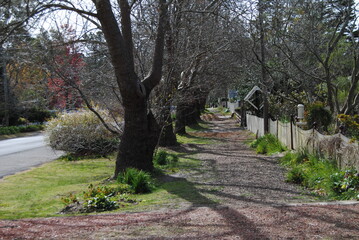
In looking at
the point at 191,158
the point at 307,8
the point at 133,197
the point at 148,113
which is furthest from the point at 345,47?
the point at 133,197

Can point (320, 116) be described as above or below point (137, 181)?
above

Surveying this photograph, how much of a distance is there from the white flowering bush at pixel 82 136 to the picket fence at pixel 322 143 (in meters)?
6.78

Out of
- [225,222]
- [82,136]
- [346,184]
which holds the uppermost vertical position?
[82,136]

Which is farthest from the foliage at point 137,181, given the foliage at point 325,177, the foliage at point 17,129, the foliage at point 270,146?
the foliage at point 17,129

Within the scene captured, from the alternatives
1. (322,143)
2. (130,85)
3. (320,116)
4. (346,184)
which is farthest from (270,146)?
(346,184)

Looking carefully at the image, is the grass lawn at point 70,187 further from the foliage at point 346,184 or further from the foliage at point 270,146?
the foliage at point 270,146

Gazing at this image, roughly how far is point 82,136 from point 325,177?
38.4 ft

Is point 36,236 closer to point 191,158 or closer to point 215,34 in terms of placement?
point 191,158

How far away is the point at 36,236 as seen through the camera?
5992 mm

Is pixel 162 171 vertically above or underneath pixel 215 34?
underneath

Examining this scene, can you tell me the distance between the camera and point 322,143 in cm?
1058

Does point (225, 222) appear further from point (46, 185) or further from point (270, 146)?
point (270, 146)

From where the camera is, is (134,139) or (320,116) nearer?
(134,139)

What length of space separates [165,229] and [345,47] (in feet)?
40.9
